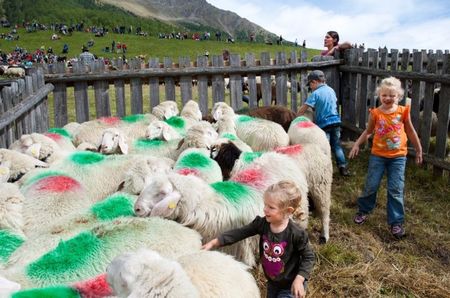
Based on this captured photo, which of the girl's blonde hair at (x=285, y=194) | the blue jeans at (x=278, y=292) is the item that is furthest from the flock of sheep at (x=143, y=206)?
the girl's blonde hair at (x=285, y=194)

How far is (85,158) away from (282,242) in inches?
101

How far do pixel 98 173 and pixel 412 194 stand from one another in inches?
175

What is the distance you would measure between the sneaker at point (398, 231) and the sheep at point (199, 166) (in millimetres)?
2228

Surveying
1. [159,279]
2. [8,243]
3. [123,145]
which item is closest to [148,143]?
[123,145]

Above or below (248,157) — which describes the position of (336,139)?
below

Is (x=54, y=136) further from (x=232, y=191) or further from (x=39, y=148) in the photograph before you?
(x=232, y=191)

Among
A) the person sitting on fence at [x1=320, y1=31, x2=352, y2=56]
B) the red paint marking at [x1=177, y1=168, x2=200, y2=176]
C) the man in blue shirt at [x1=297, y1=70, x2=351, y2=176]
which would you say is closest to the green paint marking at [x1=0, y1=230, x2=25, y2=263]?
the red paint marking at [x1=177, y1=168, x2=200, y2=176]

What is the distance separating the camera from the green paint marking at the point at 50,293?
211cm

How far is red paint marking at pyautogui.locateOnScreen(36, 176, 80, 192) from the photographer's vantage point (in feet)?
12.1

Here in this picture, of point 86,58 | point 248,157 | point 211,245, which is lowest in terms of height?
point 211,245

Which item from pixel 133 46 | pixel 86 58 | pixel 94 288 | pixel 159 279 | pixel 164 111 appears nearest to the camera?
pixel 159 279

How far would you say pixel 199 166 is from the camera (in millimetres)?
4176

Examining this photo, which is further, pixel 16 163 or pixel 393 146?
pixel 393 146

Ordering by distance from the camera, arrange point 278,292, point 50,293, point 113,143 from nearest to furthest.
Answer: point 50,293, point 278,292, point 113,143
